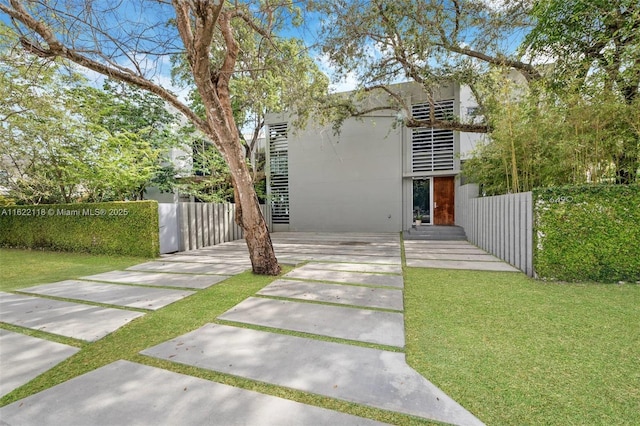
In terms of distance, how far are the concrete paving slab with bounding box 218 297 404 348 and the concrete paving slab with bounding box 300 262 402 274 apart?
199cm

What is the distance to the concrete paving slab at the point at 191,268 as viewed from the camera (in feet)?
17.7

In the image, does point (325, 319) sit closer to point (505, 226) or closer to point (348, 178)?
point (505, 226)

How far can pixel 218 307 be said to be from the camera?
Result: 344 centimetres

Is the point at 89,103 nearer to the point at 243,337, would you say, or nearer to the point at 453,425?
the point at 243,337

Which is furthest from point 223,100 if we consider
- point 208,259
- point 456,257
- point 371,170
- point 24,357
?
point 371,170

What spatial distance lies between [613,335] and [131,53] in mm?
6445

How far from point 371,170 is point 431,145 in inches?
103

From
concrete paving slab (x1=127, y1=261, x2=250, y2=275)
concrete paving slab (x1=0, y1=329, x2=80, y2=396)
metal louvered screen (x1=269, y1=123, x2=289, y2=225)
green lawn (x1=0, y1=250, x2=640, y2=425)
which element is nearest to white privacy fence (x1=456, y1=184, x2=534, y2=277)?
green lawn (x1=0, y1=250, x2=640, y2=425)

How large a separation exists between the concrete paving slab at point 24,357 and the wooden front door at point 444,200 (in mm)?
11621

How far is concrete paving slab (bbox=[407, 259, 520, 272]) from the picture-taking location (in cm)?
521

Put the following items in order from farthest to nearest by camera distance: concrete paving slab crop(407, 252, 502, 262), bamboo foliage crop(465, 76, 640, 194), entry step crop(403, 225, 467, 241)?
1. entry step crop(403, 225, 467, 241)
2. concrete paving slab crop(407, 252, 502, 262)
3. bamboo foliage crop(465, 76, 640, 194)

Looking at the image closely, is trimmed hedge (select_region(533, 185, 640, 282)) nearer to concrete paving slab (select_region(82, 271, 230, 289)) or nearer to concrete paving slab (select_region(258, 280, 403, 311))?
concrete paving slab (select_region(258, 280, 403, 311))

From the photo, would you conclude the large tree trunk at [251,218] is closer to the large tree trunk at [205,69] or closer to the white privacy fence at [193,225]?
the large tree trunk at [205,69]

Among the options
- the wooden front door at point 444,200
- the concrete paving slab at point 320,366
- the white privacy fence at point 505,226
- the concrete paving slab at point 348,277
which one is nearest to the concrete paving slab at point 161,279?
the concrete paving slab at point 348,277
